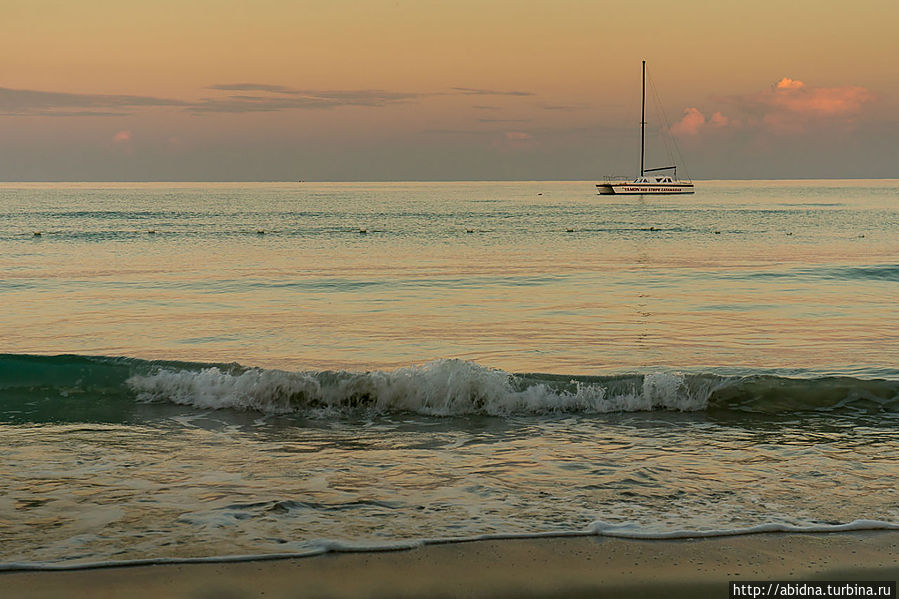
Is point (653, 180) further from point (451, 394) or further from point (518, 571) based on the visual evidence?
point (518, 571)

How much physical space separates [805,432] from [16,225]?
52.8 metres

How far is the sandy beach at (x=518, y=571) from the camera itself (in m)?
5.09

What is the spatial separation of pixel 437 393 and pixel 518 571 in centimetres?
546

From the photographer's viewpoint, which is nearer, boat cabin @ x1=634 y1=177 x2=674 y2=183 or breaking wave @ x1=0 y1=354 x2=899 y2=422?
breaking wave @ x1=0 y1=354 x2=899 y2=422

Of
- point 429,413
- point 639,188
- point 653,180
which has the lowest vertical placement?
point 429,413

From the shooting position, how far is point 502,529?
6.11 m

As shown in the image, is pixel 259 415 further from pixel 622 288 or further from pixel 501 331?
pixel 622 288

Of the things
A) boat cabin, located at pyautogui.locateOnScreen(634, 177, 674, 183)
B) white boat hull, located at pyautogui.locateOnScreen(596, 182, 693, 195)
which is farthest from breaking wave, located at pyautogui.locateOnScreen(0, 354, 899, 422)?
boat cabin, located at pyautogui.locateOnScreen(634, 177, 674, 183)

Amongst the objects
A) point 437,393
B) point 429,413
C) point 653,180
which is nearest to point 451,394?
point 437,393

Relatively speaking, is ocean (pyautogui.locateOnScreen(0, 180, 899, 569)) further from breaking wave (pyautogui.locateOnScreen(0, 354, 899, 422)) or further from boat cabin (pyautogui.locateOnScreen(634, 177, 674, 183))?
boat cabin (pyautogui.locateOnScreen(634, 177, 674, 183))

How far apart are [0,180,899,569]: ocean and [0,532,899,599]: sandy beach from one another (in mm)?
208

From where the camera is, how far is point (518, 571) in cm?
538

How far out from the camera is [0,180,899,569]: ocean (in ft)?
20.7

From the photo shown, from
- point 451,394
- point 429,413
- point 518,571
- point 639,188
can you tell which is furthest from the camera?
point 639,188
